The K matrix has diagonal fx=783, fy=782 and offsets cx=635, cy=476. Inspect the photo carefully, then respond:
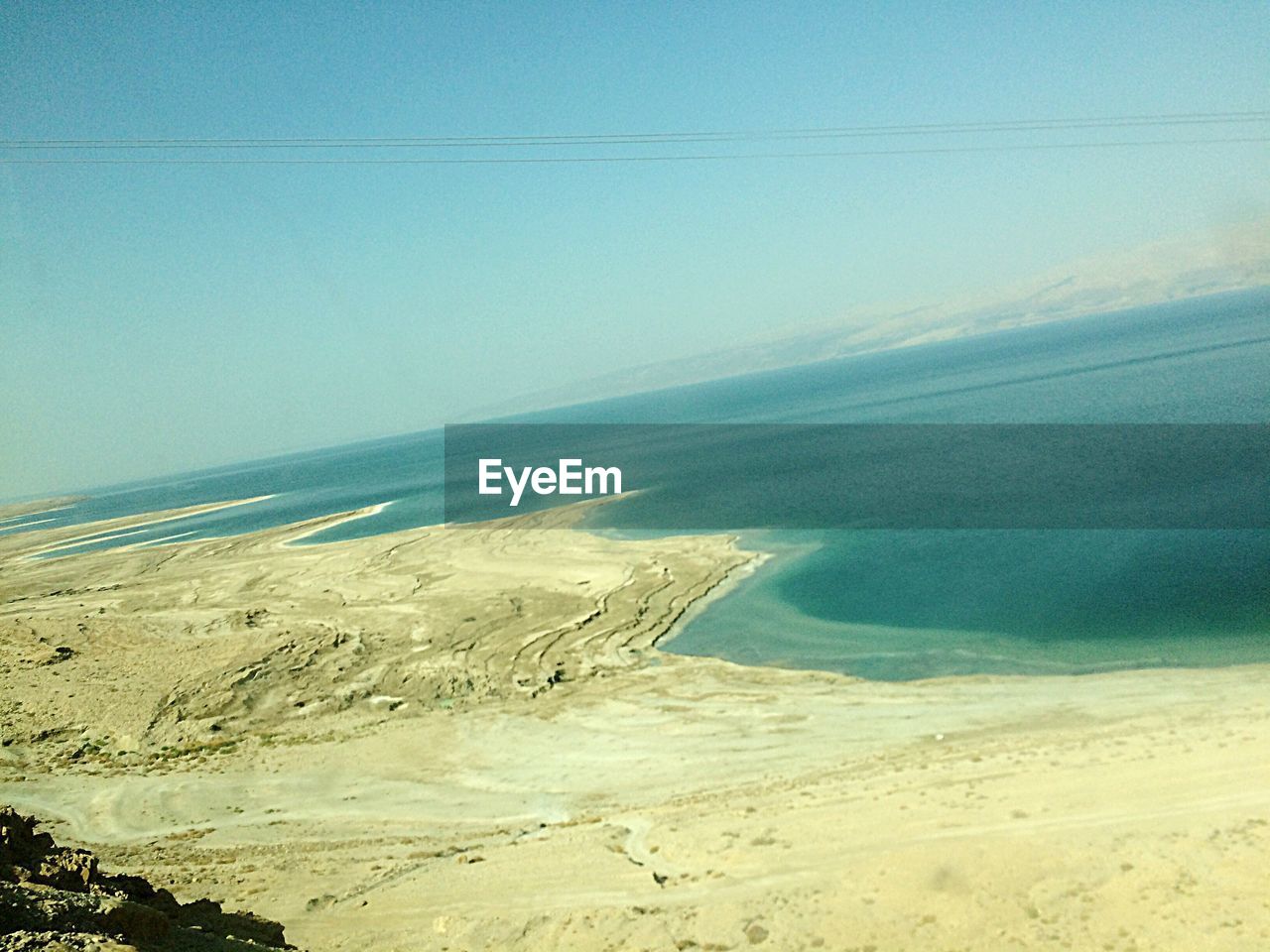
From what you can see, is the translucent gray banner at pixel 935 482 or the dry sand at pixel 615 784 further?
the translucent gray banner at pixel 935 482

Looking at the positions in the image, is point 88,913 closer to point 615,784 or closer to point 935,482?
point 615,784

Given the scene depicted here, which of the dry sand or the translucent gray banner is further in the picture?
the translucent gray banner

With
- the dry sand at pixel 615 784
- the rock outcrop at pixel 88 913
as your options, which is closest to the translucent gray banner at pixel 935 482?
the dry sand at pixel 615 784

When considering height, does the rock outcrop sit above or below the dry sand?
above

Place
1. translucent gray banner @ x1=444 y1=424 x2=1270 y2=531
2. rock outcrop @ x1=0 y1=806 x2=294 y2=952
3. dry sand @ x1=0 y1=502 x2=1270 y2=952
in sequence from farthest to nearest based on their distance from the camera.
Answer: translucent gray banner @ x1=444 y1=424 x2=1270 y2=531, dry sand @ x1=0 y1=502 x2=1270 y2=952, rock outcrop @ x1=0 y1=806 x2=294 y2=952

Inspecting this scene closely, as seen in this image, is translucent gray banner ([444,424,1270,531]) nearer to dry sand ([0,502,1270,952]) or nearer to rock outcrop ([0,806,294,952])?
dry sand ([0,502,1270,952])

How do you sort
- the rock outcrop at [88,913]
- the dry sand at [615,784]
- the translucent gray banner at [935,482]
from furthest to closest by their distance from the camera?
1. the translucent gray banner at [935,482]
2. the dry sand at [615,784]
3. the rock outcrop at [88,913]

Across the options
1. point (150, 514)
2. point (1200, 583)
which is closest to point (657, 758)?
point (1200, 583)

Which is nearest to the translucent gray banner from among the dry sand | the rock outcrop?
the dry sand

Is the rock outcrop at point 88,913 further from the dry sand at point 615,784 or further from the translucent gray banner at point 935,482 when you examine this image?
the translucent gray banner at point 935,482
